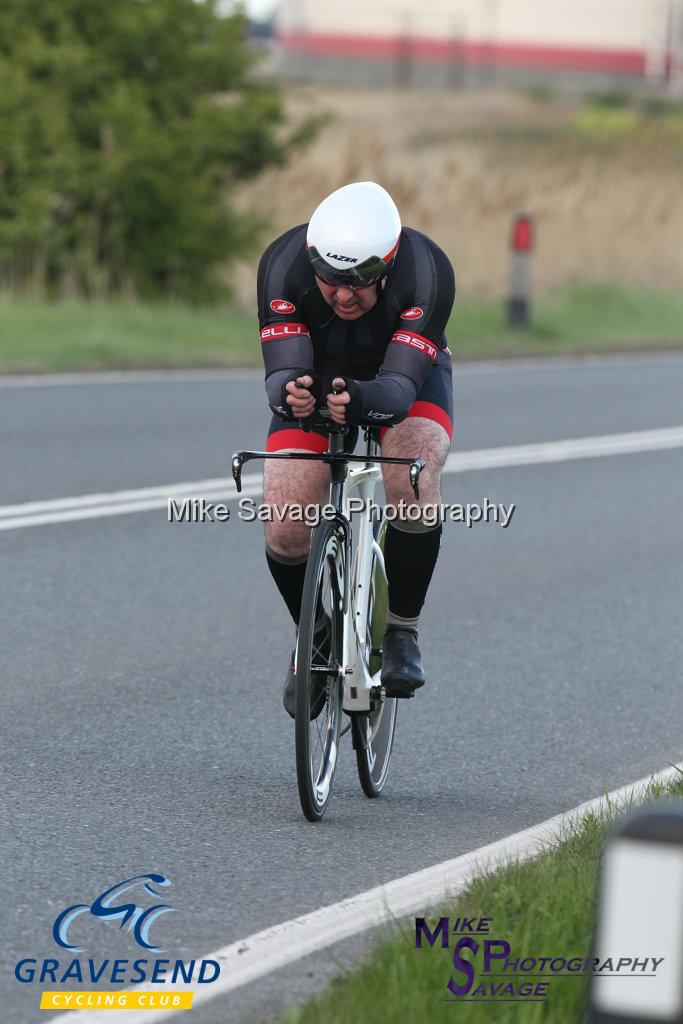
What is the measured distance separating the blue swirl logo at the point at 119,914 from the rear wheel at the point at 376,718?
1049 millimetres

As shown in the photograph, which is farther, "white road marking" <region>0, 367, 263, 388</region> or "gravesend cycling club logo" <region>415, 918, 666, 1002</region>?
"white road marking" <region>0, 367, 263, 388</region>

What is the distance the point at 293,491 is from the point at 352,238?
0.77m

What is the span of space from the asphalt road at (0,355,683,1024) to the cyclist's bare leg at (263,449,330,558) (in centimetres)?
75

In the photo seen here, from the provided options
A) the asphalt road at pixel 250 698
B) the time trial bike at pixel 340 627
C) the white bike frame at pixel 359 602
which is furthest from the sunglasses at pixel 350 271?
the asphalt road at pixel 250 698

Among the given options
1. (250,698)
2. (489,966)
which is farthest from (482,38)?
(489,966)

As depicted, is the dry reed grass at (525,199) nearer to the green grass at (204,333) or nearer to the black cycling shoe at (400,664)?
the green grass at (204,333)

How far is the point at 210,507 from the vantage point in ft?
31.6

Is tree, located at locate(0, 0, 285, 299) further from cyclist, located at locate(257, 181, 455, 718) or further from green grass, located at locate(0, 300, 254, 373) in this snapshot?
cyclist, located at locate(257, 181, 455, 718)

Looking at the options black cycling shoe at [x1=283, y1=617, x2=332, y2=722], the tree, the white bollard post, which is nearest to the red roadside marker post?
the tree

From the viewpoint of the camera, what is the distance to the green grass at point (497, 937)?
11.6 ft

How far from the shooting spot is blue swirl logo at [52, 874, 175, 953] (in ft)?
13.3

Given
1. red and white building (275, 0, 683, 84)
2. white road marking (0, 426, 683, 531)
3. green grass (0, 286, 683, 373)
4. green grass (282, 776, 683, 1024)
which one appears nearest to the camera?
green grass (282, 776, 683, 1024)

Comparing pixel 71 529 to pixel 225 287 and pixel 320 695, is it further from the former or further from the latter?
pixel 225 287

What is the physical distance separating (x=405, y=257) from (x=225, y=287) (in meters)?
16.0
